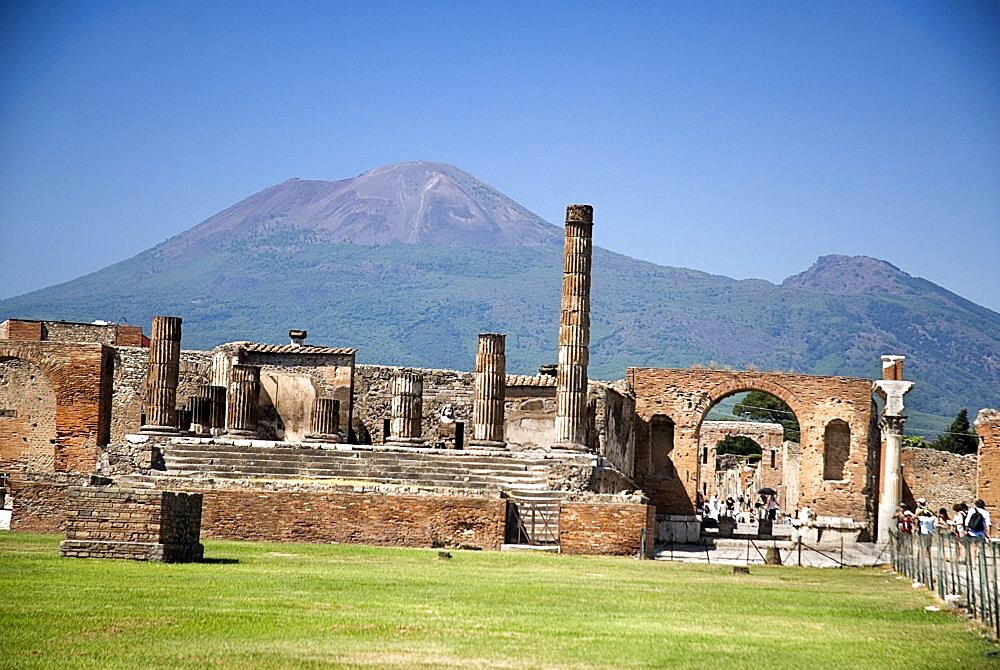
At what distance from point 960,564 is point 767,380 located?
3272 centimetres

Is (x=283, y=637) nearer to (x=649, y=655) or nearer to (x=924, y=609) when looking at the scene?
(x=649, y=655)

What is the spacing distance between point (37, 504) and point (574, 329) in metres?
14.6

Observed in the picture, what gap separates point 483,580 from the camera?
1961cm

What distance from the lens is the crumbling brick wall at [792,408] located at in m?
49.0

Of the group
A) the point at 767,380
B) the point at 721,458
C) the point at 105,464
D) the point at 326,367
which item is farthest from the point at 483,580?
the point at 721,458

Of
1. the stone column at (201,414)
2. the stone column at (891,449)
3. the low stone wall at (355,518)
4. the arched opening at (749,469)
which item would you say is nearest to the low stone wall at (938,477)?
the arched opening at (749,469)

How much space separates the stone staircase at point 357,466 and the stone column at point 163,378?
325 centimetres

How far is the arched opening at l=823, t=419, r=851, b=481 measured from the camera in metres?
49.2

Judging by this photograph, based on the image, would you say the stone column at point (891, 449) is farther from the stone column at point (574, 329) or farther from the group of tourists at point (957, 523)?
the stone column at point (574, 329)

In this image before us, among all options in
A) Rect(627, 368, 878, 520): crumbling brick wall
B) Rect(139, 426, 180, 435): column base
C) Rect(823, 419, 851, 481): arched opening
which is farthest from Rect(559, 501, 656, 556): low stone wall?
Rect(823, 419, 851, 481): arched opening

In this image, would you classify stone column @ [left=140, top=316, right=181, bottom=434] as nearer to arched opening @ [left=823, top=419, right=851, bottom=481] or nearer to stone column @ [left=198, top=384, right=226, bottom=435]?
stone column @ [left=198, top=384, right=226, bottom=435]

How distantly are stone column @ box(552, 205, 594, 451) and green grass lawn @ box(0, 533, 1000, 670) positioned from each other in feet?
47.4

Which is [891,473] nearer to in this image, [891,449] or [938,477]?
[891,449]

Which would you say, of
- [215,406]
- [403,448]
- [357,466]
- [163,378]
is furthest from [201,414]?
[357,466]
